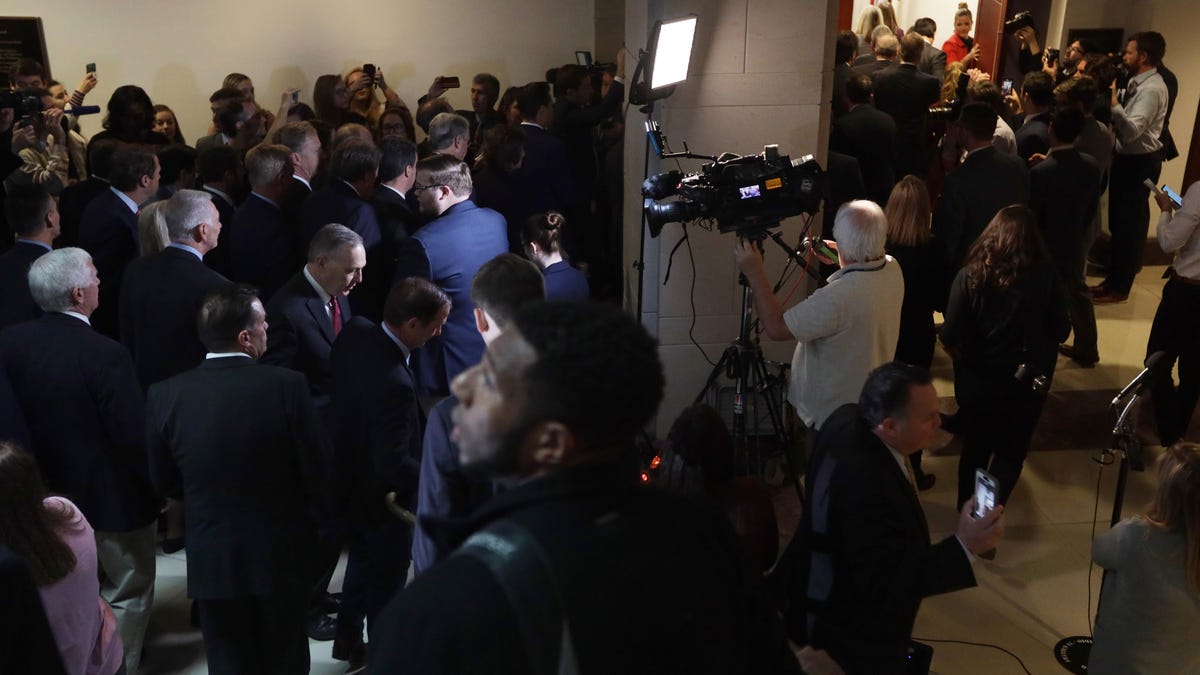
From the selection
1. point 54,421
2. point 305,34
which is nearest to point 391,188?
point 54,421

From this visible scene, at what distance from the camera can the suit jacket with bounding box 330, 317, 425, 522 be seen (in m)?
3.01

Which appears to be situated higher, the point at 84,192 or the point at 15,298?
the point at 84,192

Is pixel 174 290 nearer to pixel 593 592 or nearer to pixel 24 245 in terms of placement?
pixel 24 245

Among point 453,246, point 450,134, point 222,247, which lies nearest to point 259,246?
point 222,247

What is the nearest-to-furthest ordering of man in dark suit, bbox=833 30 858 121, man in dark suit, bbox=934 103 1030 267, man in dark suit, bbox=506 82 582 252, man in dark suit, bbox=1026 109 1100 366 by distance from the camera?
man in dark suit, bbox=934 103 1030 267
man in dark suit, bbox=1026 109 1100 366
man in dark suit, bbox=506 82 582 252
man in dark suit, bbox=833 30 858 121

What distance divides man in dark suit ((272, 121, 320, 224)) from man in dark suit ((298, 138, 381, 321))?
195mm

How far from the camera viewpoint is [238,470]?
2740mm

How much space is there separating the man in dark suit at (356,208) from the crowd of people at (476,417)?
15 millimetres

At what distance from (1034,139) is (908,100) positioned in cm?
86

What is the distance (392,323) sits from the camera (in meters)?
3.04

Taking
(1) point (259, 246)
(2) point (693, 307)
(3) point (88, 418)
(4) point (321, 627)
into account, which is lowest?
(4) point (321, 627)

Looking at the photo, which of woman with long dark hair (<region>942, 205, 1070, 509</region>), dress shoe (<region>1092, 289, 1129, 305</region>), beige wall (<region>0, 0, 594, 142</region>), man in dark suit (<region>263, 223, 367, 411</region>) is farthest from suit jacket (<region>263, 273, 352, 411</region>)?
beige wall (<region>0, 0, 594, 142</region>)

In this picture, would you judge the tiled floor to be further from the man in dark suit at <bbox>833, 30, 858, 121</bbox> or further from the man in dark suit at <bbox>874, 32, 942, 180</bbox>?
the man in dark suit at <bbox>874, 32, 942, 180</bbox>

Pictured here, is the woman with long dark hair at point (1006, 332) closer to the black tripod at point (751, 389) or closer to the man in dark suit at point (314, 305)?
the black tripod at point (751, 389)
